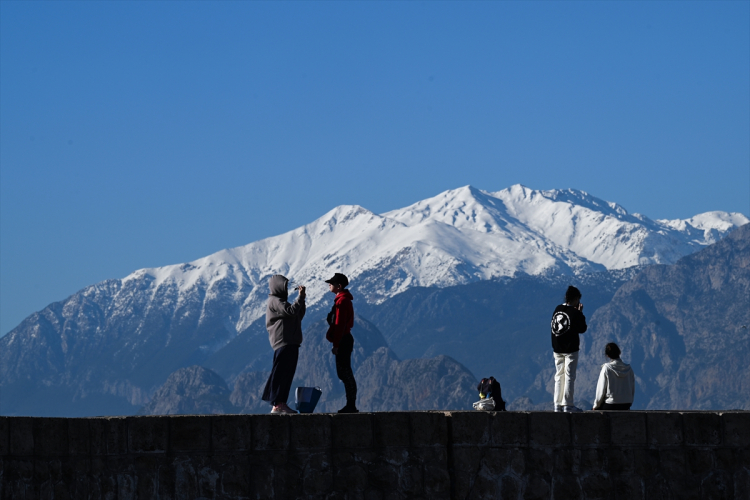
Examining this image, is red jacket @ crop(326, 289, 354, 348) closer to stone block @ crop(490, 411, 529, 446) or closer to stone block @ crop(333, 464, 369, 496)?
stone block @ crop(333, 464, 369, 496)

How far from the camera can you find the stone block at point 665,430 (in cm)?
1681

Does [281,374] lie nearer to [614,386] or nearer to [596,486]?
[614,386]

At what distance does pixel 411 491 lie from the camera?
54.0ft

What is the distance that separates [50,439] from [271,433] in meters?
3.16

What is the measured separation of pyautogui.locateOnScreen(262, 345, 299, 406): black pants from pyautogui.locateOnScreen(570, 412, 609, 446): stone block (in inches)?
218

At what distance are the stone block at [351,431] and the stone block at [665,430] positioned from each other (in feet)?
14.0

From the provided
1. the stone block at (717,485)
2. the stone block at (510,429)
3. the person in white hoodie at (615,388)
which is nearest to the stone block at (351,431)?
the stone block at (510,429)

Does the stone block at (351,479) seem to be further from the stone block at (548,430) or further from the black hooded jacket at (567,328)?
the black hooded jacket at (567,328)

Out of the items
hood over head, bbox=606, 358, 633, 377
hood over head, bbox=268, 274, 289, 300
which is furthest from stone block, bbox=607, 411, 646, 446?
hood over head, bbox=268, 274, 289, 300

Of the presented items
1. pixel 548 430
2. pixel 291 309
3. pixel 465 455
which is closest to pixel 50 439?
pixel 291 309

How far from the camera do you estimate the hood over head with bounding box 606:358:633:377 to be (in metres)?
19.5

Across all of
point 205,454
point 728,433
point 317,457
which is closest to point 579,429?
point 728,433

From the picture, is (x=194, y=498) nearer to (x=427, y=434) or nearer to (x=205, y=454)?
(x=205, y=454)

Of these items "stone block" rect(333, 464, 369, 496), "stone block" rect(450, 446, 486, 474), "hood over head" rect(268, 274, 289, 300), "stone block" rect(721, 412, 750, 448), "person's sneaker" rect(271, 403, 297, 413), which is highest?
"hood over head" rect(268, 274, 289, 300)
